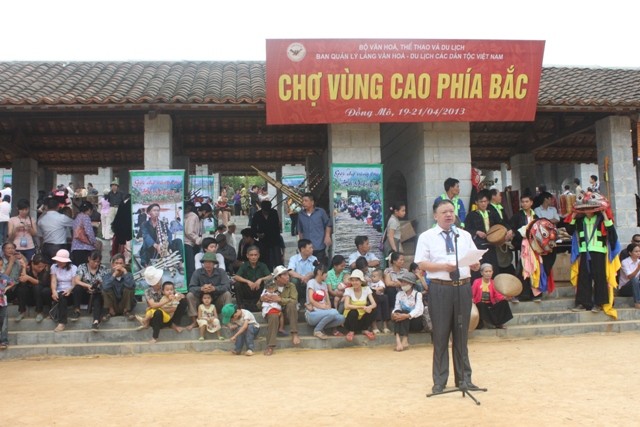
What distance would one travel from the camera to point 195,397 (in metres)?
5.91

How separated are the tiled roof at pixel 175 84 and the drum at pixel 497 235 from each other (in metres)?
2.68

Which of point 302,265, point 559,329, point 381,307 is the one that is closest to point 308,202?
point 302,265

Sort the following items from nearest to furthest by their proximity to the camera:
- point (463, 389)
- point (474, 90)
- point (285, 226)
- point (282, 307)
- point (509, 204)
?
point (463, 389)
point (282, 307)
point (474, 90)
point (509, 204)
point (285, 226)

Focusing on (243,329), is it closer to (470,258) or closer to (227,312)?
(227,312)

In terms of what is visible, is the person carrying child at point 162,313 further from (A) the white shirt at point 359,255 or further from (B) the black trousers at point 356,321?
(A) the white shirt at point 359,255

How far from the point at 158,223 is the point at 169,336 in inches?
87.9

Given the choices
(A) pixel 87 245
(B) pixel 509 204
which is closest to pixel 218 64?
(A) pixel 87 245

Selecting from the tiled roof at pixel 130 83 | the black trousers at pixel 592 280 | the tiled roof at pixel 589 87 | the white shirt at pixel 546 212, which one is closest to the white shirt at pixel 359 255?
the tiled roof at pixel 130 83

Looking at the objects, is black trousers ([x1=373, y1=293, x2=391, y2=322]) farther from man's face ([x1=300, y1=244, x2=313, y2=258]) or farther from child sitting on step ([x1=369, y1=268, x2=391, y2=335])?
man's face ([x1=300, y1=244, x2=313, y2=258])

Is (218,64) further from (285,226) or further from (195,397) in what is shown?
(195,397)

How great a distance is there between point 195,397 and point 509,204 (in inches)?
351

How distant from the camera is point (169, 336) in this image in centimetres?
895

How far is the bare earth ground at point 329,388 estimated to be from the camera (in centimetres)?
504

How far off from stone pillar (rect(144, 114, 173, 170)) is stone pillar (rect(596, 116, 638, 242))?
27.4 ft
